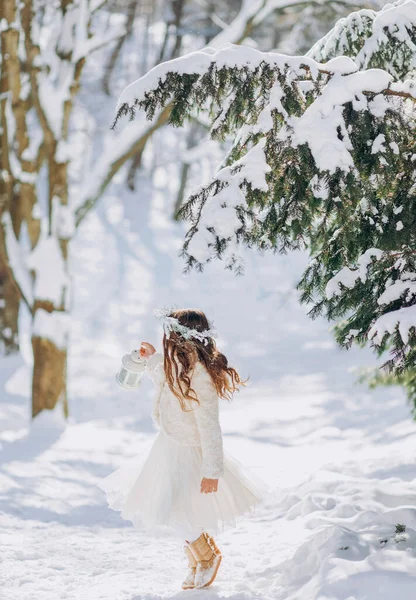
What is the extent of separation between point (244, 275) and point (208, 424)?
1.04m

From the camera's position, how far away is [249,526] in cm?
575

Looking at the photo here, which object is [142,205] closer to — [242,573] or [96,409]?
[96,409]

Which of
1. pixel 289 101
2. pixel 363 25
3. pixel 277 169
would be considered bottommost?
pixel 277 169

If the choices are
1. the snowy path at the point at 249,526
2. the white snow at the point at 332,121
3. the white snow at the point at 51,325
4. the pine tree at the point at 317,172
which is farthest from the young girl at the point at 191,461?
the white snow at the point at 51,325

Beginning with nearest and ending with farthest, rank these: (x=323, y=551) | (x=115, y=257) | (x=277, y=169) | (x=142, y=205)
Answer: (x=277, y=169) < (x=323, y=551) < (x=115, y=257) < (x=142, y=205)

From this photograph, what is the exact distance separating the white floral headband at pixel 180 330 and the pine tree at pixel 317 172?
38cm

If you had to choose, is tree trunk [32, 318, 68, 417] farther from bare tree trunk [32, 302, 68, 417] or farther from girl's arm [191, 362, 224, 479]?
girl's arm [191, 362, 224, 479]

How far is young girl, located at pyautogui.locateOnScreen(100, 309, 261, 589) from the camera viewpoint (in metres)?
4.11

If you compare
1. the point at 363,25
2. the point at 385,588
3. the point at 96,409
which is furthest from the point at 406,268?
the point at 96,409

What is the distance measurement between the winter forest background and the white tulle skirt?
44 cm

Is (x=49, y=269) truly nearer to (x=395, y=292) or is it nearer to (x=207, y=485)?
(x=207, y=485)

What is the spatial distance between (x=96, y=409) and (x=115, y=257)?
10.4 m

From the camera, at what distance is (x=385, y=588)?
12.0 ft

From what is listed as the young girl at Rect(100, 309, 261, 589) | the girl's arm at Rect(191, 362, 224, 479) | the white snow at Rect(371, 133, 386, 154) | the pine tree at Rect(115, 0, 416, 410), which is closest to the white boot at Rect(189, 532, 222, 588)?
the young girl at Rect(100, 309, 261, 589)
